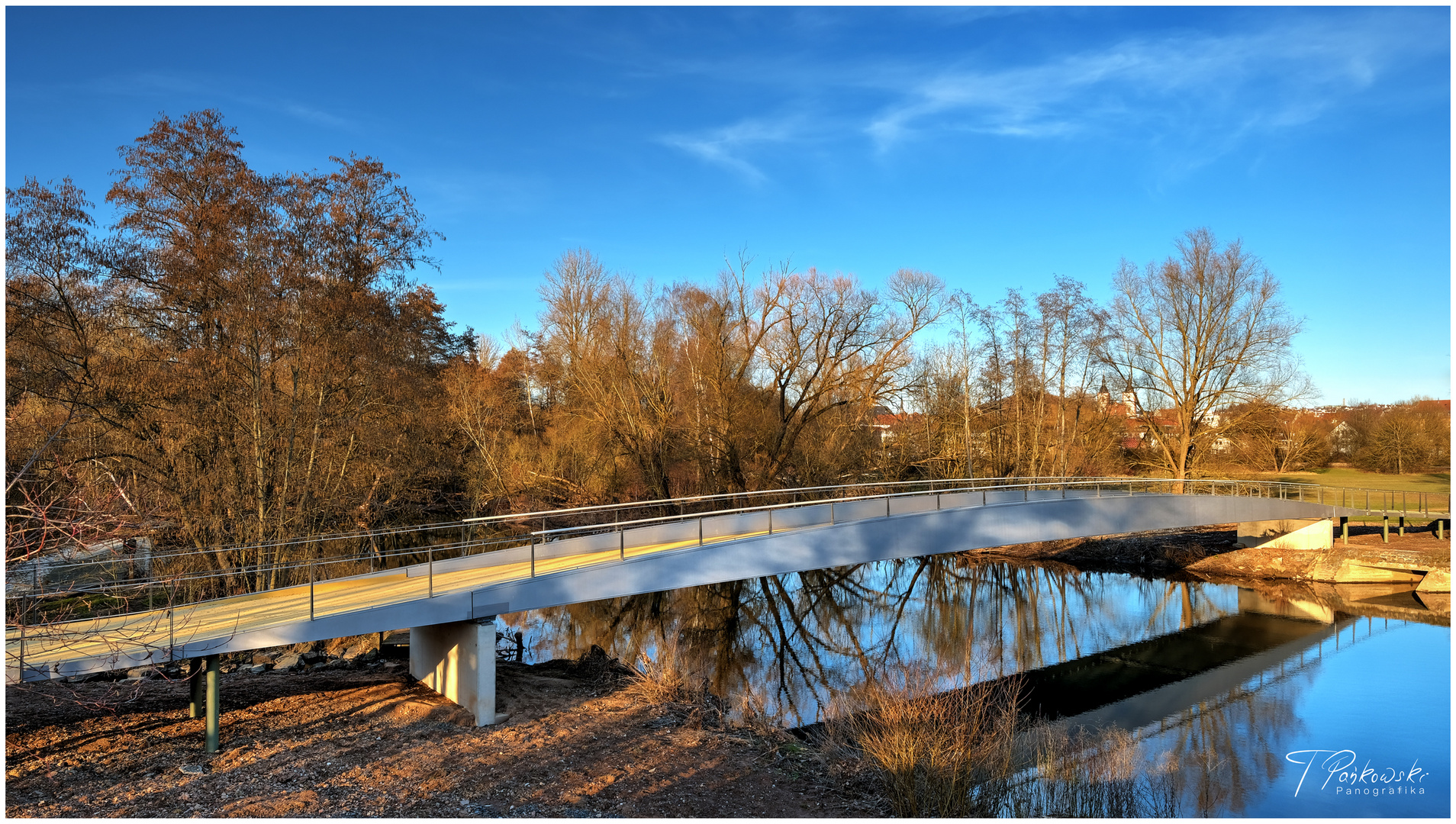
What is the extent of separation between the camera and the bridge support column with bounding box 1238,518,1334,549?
26.3 metres

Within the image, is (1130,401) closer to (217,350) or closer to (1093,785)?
(1093,785)

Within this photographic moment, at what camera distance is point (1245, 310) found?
32000 millimetres

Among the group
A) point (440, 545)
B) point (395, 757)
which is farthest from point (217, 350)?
point (395, 757)

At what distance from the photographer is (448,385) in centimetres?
2927

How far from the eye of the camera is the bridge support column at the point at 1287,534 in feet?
86.3

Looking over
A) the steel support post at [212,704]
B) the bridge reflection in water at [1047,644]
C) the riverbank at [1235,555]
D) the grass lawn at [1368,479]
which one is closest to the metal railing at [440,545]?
the steel support post at [212,704]

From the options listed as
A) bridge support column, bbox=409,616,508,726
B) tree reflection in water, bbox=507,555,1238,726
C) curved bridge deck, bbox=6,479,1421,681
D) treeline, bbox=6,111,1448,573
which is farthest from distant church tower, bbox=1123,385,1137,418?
bridge support column, bbox=409,616,508,726

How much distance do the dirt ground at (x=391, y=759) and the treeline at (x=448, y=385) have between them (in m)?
2.62

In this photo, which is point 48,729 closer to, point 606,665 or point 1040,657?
point 606,665

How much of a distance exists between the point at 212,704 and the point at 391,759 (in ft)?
7.37

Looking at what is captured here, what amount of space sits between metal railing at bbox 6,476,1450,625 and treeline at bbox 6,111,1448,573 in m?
0.64

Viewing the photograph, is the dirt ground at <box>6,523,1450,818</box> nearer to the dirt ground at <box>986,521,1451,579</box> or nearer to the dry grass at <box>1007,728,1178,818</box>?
the dry grass at <box>1007,728,1178,818</box>

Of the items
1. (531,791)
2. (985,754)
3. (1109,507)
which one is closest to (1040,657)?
(1109,507)

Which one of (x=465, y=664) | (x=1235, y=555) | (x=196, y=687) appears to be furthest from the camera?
(x=1235, y=555)
